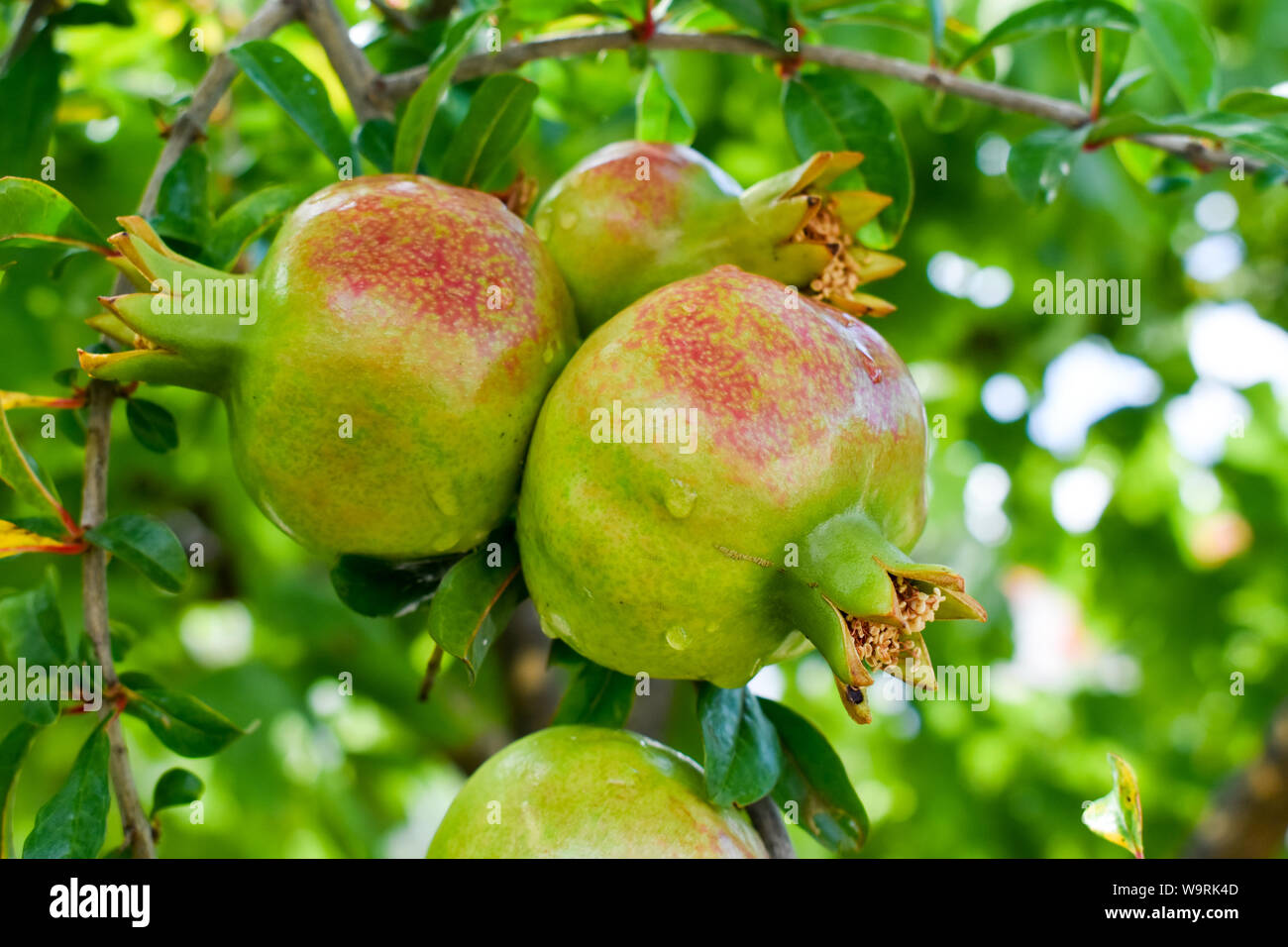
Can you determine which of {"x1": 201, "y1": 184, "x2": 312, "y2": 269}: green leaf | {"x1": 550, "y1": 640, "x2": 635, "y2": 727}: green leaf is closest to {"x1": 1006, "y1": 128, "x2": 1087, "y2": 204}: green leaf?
{"x1": 550, "y1": 640, "x2": 635, "y2": 727}: green leaf

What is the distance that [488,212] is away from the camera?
1.14 metres

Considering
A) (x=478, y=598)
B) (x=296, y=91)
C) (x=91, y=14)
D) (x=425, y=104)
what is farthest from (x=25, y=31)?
(x=478, y=598)

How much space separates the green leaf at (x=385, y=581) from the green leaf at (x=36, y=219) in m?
0.45

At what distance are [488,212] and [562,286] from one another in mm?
106

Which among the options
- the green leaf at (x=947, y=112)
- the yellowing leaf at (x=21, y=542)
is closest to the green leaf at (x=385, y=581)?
the yellowing leaf at (x=21, y=542)

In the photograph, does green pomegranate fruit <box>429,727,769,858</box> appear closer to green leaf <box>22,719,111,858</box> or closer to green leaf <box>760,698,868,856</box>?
green leaf <box>760,698,868,856</box>

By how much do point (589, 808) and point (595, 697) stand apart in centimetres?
23

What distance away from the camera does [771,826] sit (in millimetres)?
1232

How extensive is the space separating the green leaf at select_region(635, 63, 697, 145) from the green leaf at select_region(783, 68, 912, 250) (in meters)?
0.18

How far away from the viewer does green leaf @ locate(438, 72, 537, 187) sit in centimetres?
132

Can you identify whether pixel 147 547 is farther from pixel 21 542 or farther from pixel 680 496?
pixel 680 496

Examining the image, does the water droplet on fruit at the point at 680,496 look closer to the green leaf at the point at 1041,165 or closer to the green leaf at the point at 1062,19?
the green leaf at the point at 1041,165

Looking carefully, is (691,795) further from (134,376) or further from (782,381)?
(134,376)

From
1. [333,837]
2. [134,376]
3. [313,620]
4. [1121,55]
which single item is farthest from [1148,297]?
[134,376]
